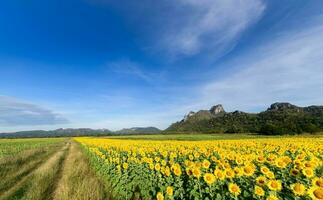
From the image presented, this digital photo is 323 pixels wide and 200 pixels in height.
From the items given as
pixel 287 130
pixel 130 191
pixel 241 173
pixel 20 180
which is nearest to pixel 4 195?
pixel 20 180

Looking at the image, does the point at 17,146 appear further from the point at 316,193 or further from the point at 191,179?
the point at 316,193

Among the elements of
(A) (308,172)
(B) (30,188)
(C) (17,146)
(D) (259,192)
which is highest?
(C) (17,146)

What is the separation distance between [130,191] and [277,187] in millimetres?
5473

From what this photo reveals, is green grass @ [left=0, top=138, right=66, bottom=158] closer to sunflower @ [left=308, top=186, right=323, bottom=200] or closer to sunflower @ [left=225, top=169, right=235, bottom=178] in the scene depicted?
sunflower @ [left=225, top=169, right=235, bottom=178]

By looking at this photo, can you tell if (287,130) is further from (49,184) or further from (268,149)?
(49,184)

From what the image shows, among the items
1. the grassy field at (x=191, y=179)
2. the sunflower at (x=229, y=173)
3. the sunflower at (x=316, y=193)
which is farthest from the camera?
the sunflower at (x=229, y=173)

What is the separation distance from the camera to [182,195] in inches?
240

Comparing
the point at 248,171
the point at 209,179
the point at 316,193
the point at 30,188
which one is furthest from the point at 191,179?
the point at 30,188

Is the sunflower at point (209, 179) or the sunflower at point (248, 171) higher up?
the sunflower at point (248, 171)

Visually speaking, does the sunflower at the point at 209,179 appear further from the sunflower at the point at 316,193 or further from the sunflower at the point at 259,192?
the sunflower at the point at 316,193

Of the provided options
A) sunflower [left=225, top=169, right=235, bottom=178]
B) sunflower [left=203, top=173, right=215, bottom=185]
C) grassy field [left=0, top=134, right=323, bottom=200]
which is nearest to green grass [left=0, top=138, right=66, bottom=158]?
grassy field [left=0, top=134, right=323, bottom=200]

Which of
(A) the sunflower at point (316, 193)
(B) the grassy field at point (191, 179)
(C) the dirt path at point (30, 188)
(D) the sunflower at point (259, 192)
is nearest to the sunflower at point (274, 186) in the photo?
(B) the grassy field at point (191, 179)

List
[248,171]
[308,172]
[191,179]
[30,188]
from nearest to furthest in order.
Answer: [308,172] → [248,171] → [191,179] → [30,188]

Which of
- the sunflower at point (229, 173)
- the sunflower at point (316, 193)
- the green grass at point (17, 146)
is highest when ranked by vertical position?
the green grass at point (17, 146)
